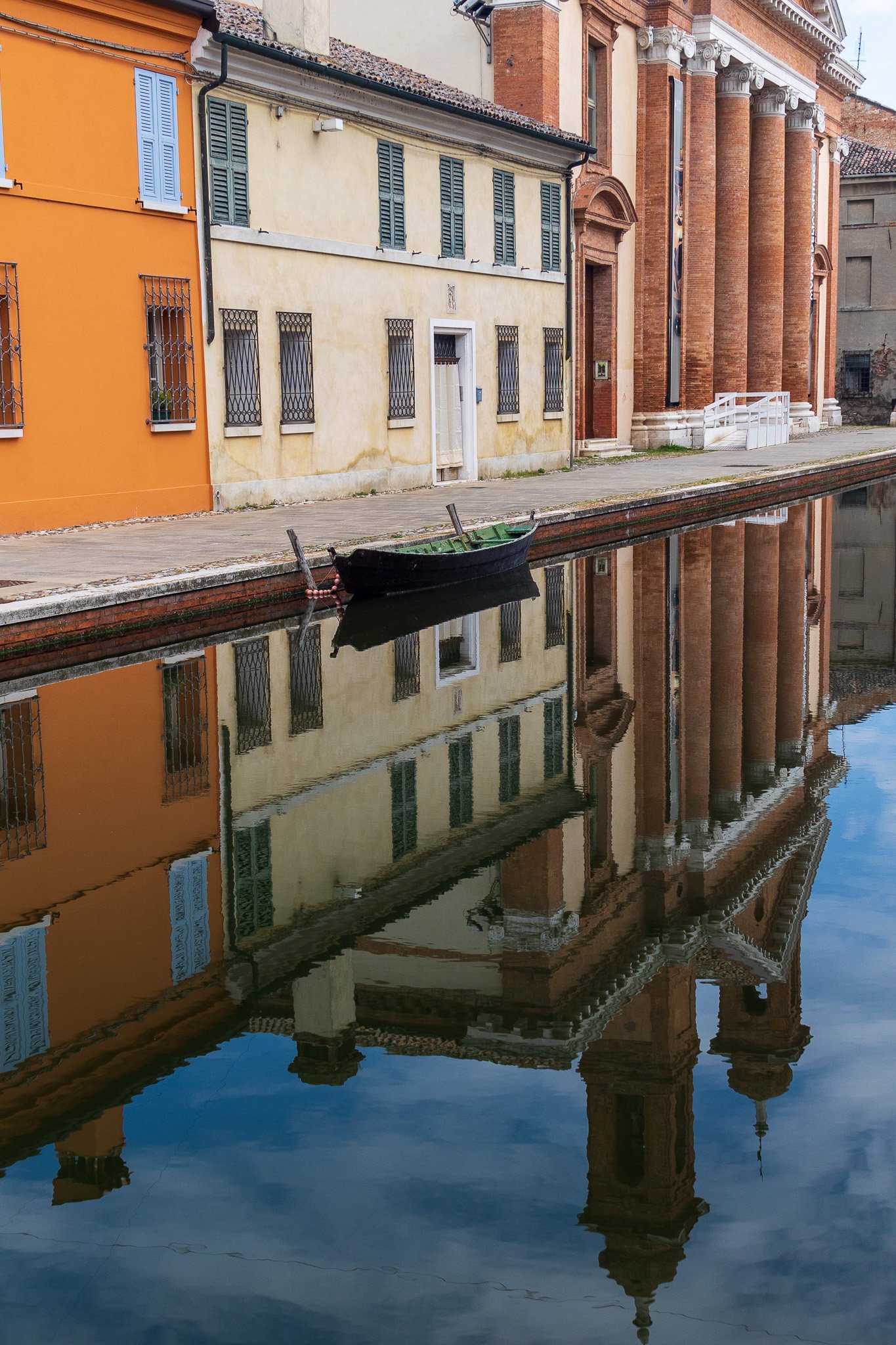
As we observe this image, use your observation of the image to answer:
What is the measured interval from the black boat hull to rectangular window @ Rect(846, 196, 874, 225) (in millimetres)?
47910

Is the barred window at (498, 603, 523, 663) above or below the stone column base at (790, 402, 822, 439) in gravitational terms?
below

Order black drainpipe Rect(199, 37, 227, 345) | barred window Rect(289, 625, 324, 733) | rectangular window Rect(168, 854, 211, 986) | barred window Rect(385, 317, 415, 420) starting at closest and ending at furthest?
rectangular window Rect(168, 854, 211, 986)
barred window Rect(289, 625, 324, 733)
black drainpipe Rect(199, 37, 227, 345)
barred window Rect(385, 317, 415, 420)

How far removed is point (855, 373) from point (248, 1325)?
62272 mm

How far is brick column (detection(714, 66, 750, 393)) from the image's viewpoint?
4353cm

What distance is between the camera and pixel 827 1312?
3.64 meters

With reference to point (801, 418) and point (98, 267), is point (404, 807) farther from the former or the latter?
point (801, 418)

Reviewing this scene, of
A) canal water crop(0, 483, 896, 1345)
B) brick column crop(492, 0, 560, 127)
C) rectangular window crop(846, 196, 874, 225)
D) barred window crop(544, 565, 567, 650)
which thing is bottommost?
canal water crop(0, 483, 896, 1345)

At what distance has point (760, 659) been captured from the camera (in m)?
12.5

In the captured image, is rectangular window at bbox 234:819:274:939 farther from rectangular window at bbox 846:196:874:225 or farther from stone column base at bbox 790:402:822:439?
rectangular window at bbox 846:196:874:225

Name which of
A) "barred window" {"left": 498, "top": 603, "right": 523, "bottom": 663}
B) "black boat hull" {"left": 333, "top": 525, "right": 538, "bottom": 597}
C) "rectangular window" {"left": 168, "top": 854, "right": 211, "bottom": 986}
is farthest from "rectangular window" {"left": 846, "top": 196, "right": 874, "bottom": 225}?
"rectangular window" {"left": 168, "top": 854, "right": 211, "bottom": 986}

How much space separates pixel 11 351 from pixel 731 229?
97.0ft

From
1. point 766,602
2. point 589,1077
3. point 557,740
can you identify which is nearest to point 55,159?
point 766,602

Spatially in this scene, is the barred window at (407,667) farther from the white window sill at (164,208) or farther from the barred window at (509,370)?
the barred window at (509,370)

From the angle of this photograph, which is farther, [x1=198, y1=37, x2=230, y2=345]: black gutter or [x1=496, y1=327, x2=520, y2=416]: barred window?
[x1=496, y1=327, x2=520, y2=416]: barred window
